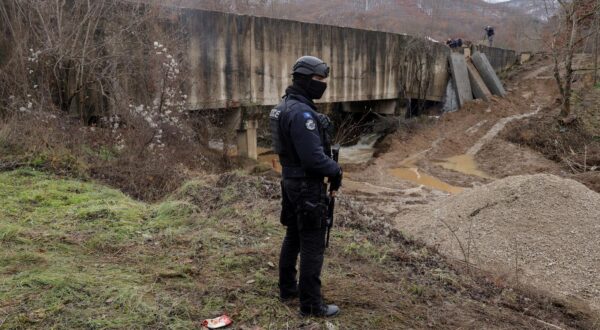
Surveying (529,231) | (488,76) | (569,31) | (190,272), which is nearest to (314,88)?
(190,272)

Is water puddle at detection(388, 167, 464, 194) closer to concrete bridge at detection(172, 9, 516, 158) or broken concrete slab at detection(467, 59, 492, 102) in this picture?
concrete bridge at detection(172, 9, 516, 158)

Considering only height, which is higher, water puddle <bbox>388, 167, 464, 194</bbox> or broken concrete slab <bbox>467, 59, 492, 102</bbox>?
broken concrete slab <bbox>467, 59, 492, 102</bbox>

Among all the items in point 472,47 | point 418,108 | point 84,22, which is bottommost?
point 418,108

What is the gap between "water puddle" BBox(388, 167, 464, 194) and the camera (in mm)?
12844

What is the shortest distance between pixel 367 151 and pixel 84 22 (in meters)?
12.1

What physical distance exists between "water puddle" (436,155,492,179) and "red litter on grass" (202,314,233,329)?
1189 cm

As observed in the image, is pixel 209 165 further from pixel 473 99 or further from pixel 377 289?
pixel 473 99

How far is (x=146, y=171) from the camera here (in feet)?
26.9

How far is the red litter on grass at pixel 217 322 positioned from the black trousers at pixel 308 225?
56 centimetres

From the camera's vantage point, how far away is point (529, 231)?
22.7ft

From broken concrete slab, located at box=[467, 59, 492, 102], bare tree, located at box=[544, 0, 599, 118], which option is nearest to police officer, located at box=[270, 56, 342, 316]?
bare tree, located at box=[544, 0, 599, 118]

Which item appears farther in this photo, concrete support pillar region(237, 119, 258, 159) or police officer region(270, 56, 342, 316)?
concrete support pillar region(237, 119, 258, 159)

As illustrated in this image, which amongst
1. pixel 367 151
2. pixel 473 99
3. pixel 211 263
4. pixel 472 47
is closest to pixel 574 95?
pixel 473 99

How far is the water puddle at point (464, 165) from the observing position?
568 inches
